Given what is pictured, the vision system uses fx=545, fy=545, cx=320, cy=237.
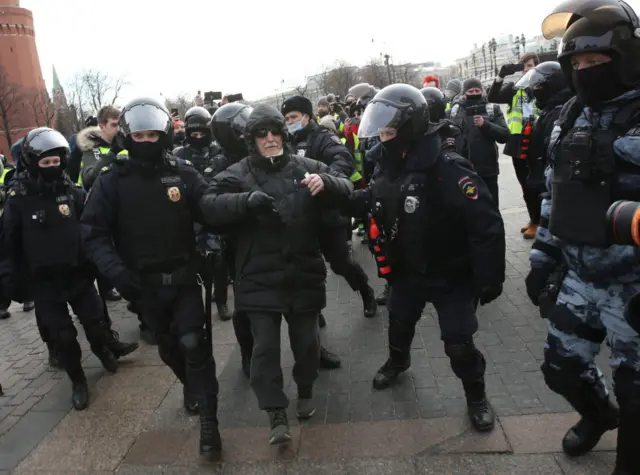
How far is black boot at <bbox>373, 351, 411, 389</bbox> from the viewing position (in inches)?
157

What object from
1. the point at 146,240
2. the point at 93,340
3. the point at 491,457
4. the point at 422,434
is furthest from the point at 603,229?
the point at 93,340

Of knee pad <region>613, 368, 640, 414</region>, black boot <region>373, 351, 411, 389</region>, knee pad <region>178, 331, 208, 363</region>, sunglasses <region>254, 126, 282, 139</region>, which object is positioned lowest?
black boot <region>373, 351, 411, 389</region>

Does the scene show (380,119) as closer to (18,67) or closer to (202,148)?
(202,148)

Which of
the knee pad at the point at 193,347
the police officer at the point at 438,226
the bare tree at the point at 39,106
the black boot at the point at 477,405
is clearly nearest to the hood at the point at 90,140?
the knee pad at the point at 193,347

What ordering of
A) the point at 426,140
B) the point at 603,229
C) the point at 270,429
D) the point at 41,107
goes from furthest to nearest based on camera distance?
the point at 41,107, the point at 270,429, the point at 426,140, the point at 603,229

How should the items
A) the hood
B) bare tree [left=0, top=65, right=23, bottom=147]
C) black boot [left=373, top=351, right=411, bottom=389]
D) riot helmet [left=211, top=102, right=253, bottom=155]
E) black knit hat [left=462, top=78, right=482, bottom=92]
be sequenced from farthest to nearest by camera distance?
bare tree [left=0, top=65, right=23, bottom=147]
black knit hat [left=462, top=78, right=482, bottom=92]
the hood
riot helmet [left=211, top=102, right=253, bottom=155]
black boot [left=373, top=351, right=411, bottom=389]

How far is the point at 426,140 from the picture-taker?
3.37 meters

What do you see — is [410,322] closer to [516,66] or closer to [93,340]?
[93,340]

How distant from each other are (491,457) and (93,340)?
339cm

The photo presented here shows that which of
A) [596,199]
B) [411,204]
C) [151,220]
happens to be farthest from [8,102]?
[596,199]

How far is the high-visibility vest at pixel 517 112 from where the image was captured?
23.2 ft

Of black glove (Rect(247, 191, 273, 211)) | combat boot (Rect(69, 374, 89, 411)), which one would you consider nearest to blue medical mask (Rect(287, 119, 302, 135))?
black glove (Rect(247, 191, 273, 211))

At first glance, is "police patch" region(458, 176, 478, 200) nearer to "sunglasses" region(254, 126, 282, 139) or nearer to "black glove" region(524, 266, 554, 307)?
"black glove" region(524, 266, 554, 307)

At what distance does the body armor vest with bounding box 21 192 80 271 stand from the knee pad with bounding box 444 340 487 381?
3042mm
